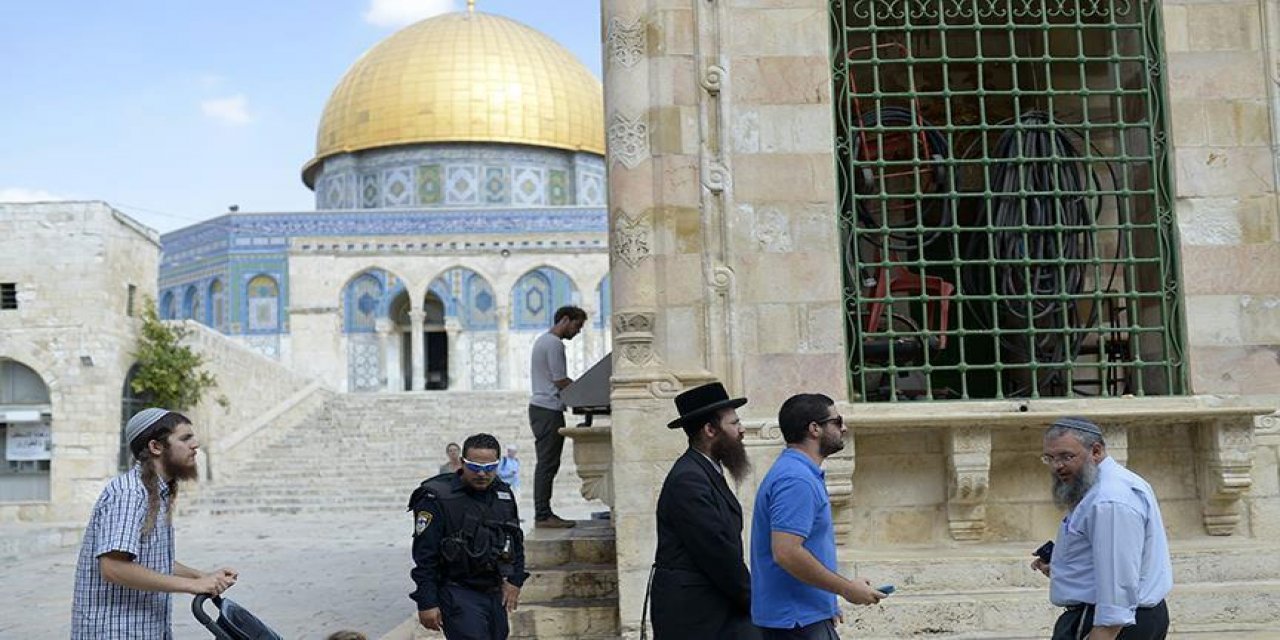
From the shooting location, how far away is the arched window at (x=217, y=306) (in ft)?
132

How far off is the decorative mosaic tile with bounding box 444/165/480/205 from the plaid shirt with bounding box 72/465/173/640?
39.1 metres

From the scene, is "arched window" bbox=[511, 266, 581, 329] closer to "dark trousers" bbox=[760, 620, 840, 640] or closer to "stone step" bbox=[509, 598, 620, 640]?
"stone step" bbox=[509, 598, 620, 640]

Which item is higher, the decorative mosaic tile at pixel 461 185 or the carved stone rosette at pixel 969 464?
the decorative mosaic tile at pixel 461 185

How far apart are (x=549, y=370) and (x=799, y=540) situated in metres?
5.45

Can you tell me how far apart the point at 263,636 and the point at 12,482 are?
19.2 meters

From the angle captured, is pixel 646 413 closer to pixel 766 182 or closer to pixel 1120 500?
pixel 766 182

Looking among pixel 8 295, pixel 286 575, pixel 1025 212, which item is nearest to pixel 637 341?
pixel 1025 212

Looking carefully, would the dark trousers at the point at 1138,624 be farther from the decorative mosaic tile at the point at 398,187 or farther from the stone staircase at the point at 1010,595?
the decorative mosaic tile at the point at 398,187

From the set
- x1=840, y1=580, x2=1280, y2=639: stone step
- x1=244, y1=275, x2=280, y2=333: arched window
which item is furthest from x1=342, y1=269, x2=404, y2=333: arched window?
x1=840, y1=580, x2=1280, y2=639: stone step

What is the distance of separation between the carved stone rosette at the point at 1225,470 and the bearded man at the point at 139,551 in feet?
18.0

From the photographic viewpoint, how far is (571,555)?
8320 mm

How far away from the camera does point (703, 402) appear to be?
466 cm

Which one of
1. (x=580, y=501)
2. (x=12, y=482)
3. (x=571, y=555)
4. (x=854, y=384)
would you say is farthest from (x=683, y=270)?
(x=12, y=482)

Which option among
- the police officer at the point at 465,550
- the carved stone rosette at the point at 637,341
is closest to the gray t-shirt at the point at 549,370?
the carved stone rosette at the point at 637,341
